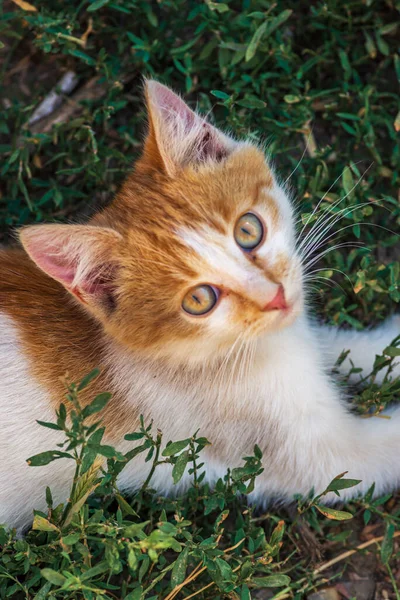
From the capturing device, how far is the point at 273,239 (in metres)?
2.64

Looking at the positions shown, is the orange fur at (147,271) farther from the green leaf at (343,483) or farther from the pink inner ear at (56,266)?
the green leaf at (343,483)

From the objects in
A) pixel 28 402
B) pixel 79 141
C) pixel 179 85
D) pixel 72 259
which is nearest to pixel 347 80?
pixel 179 85

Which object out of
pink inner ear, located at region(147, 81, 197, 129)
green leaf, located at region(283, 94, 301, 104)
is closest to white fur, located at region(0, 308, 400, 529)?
pink inner ear, located at region(147, 81, 197, 129)

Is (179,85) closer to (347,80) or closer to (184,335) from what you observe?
(347,80)

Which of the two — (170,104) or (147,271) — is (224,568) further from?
(170,104)

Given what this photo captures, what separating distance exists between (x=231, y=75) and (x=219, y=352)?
178 centimetres

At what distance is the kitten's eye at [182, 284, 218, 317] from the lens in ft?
8.22

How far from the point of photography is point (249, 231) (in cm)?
260

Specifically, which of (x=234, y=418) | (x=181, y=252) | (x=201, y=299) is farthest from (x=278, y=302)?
(x=234, y=418)

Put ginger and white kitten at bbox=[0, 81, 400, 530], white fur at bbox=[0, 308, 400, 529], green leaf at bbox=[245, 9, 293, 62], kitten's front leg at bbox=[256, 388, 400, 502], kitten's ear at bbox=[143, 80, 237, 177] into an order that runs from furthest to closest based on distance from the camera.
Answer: green leaf at bbox=[245, 9, 293, 62] → kitten's front leg at bbox=[256, 388, 400, 502] → white fur at bbox=[0, 308, 400, 529] → kitten's ear at bbox=[143, 80, 237, 177] → ginger and white kitten at bbox=[0, 81, 400, 530]

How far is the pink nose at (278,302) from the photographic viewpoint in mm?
2510

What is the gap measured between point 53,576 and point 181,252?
1182mm

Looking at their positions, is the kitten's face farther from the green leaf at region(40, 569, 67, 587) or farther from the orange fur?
the green leaf at region(40, 569, 67, 587)

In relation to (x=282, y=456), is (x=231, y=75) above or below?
above
